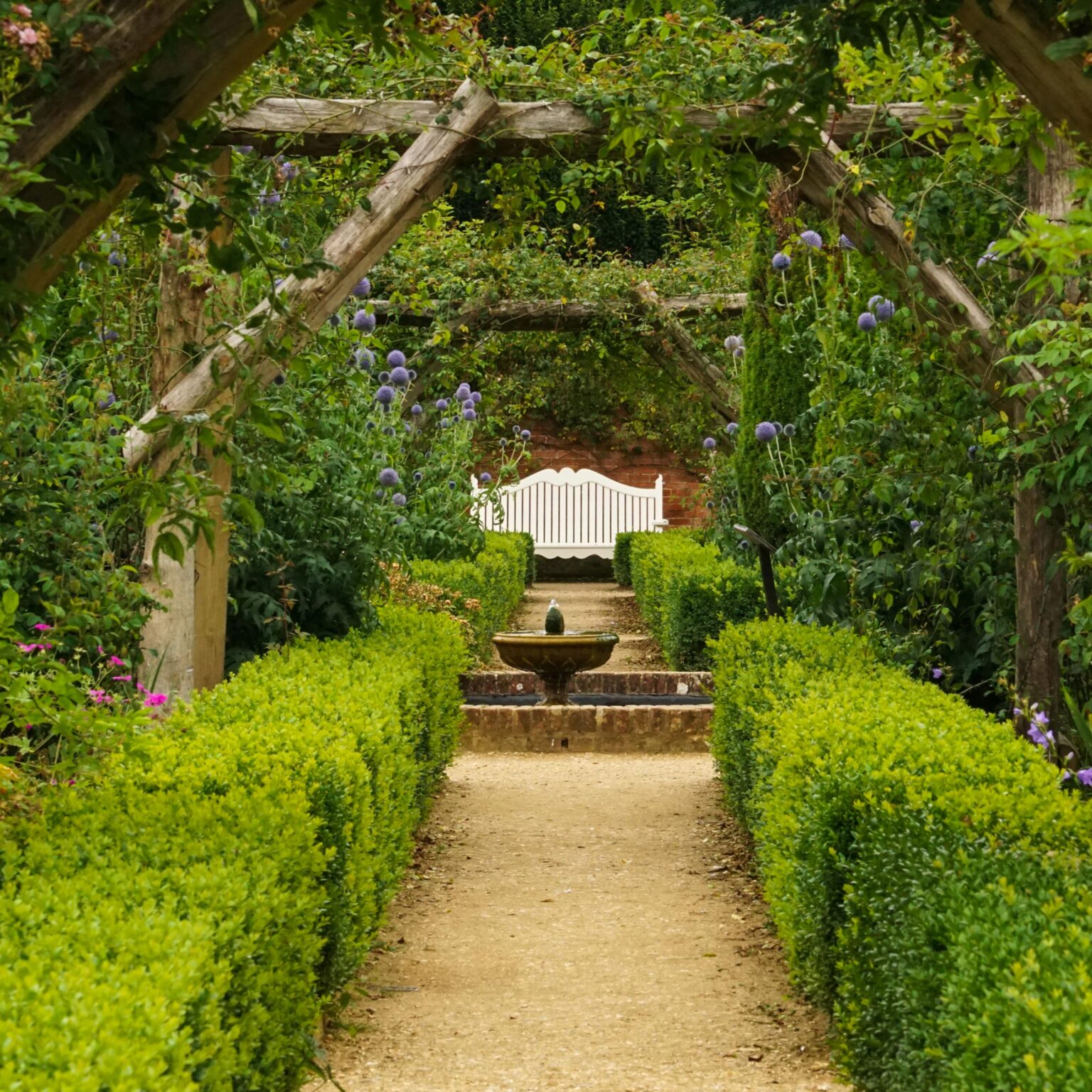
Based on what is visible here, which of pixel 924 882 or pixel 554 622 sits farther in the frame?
pixel 554 622

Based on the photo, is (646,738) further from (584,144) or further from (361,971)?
(361,971)

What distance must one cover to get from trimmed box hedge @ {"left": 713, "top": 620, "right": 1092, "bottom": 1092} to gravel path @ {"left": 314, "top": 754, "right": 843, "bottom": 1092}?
0.24m

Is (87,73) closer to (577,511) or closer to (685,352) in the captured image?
(685,352)

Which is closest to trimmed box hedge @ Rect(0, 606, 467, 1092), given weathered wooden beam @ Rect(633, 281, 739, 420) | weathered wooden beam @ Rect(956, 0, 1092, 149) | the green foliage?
weathered wooden beam @ Rect(956, 0, 1092, 149)

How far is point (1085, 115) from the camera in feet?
8.53

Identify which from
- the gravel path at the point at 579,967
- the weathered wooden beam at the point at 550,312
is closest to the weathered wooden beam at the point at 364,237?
the gravel path at the point at 579,967

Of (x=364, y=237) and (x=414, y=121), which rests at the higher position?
(x=414, y=121)

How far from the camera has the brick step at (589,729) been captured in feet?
26.0

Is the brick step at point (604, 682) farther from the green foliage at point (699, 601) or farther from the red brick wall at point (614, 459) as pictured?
the red brick wall at point (614, 459)

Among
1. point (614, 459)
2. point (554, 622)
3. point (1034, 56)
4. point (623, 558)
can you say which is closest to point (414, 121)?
point (554, 622)

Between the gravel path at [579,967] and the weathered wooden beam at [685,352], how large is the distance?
19.4 feet

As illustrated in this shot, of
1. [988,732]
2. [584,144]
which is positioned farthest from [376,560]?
[988,732]

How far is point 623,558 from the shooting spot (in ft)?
57.7

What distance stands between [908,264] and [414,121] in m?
2.07
